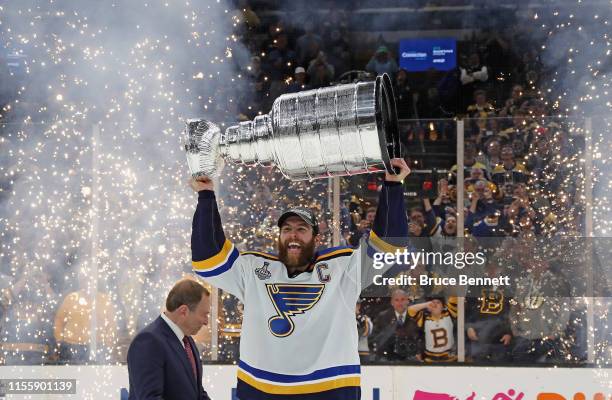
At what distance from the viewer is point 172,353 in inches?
123

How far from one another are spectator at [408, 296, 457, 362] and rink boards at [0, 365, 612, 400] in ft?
0.33

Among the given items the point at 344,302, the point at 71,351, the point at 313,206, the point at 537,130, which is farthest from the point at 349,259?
the point at 71,351

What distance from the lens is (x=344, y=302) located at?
125 inches

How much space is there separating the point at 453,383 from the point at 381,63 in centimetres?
322

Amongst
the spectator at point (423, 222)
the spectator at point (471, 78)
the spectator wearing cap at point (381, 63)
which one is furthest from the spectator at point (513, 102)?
the spectator at point (423, 222)

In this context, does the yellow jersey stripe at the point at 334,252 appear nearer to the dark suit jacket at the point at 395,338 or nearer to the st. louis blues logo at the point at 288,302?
the st. louis blues logo at the point at 288,302

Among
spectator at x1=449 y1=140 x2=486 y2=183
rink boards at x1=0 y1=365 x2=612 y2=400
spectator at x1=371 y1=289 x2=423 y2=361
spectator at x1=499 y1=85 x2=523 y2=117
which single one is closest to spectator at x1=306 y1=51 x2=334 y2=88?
spectator at x1=499 y1=85 x2=523 y2=117

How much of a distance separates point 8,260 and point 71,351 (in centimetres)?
64

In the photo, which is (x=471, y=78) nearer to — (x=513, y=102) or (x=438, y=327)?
(x=513, y=102)

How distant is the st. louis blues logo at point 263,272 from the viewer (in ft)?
10.5

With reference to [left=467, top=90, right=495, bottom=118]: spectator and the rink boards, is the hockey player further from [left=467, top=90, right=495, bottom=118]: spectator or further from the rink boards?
[left=467, top=90, right=495, bottom=118]: spectator

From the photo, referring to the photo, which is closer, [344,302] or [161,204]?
[344,302]

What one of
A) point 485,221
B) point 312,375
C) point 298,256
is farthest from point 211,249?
point 485,221

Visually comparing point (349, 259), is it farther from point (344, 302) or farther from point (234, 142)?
point (234, 142)
